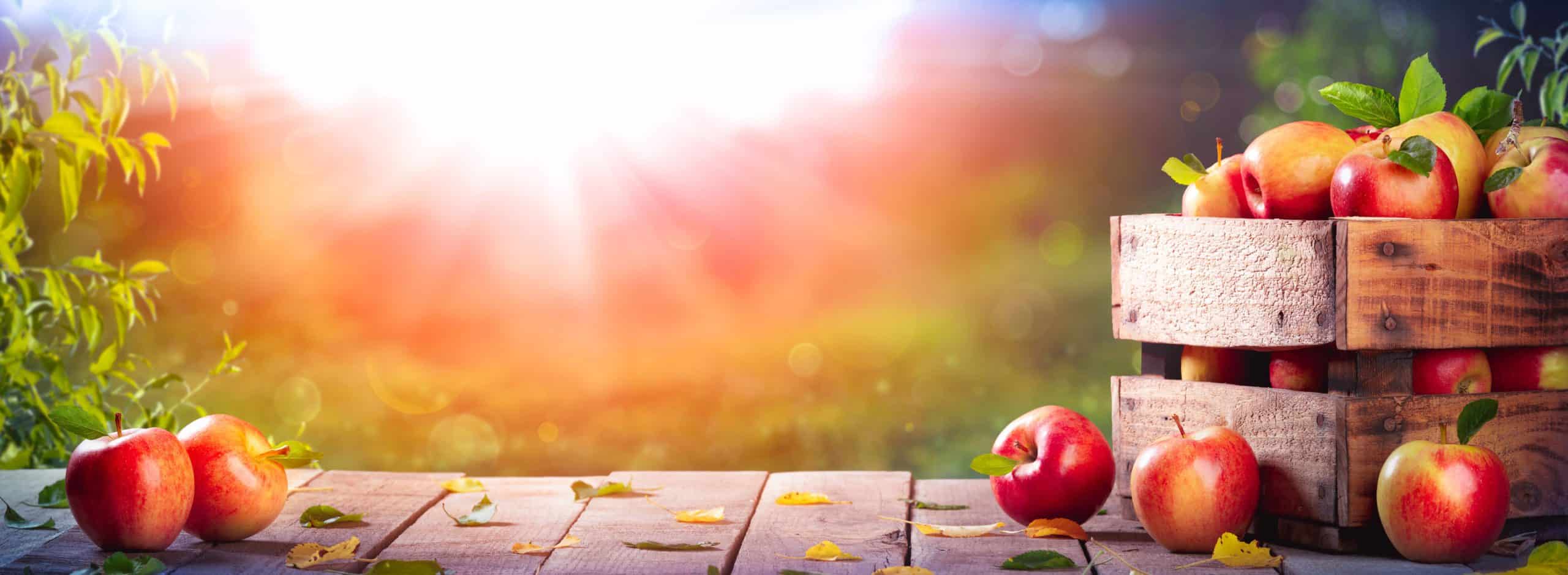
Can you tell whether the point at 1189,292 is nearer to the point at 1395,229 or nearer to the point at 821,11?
the point at 1395,229

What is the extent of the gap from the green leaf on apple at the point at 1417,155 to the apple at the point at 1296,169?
0.11 m

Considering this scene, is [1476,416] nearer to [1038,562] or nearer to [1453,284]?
[1453,284]

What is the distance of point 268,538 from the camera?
1.36 m

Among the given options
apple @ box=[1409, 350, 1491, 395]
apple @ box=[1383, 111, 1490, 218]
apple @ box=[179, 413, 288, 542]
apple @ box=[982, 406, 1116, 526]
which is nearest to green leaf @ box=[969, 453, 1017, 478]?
apple @ box=[982, 406, 1116, 526]

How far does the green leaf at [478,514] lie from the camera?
142 centimetres

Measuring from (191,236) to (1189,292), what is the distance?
2622 mm

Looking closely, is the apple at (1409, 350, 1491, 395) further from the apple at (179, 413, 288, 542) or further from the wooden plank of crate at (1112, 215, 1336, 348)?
the apple at (179, 413, 288, 542)

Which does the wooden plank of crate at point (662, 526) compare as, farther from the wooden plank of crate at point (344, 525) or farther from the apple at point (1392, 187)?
the apple at point (1392, 187)

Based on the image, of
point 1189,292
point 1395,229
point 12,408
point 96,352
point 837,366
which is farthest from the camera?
point 837,366

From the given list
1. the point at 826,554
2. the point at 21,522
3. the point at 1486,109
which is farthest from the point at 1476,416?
the point at 21,522

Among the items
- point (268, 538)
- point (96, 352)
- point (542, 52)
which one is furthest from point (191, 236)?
point (268, 538)

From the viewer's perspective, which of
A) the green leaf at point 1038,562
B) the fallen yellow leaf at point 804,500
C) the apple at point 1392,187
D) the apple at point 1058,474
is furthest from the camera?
the fallen yellow leaf at point 804,500

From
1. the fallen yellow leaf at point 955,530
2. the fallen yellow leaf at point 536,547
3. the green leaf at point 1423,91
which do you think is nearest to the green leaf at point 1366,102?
the green leaf at point 1423,91

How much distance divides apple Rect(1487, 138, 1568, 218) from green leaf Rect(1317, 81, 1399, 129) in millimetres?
130
